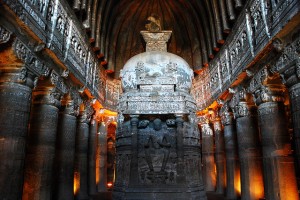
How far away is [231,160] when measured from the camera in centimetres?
1302

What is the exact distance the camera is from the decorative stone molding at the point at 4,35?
6000 millimetres

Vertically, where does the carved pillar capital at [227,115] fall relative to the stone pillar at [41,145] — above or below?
above

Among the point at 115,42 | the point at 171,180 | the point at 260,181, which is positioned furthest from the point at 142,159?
the point at 115,42

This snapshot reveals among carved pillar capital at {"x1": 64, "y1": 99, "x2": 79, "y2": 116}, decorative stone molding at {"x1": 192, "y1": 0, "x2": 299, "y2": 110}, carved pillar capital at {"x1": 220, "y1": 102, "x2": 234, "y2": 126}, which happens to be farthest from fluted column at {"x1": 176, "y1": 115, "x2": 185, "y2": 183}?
carved pillar capital at {"x1": 220, "y1": 102, "x2": 234, "y2": 126}

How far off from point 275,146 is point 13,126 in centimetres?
800

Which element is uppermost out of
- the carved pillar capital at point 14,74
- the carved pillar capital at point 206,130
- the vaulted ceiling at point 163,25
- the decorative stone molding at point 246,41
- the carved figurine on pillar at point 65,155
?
the vaulted ceiling at point 163,25

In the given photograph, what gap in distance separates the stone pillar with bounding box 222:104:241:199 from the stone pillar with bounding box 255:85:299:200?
3.97m

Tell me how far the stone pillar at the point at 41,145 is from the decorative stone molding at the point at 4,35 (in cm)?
292

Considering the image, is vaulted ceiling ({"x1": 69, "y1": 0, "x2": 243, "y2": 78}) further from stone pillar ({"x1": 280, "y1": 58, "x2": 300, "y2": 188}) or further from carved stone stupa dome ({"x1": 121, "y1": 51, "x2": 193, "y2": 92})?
stone pillar ({"x1": 280, "y1": 58, "x2": 300, "y2": 188})

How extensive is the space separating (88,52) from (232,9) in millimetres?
7494

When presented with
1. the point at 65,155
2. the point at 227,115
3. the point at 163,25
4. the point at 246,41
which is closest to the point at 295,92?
the point at 246,41

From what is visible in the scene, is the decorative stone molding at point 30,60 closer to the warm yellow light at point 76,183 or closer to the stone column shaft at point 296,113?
the warm yellow light at point 76,183

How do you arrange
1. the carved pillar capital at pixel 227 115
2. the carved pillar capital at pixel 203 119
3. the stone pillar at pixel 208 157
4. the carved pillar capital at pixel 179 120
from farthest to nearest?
the carved pillar capital at pixel 203 119 → the stone pillar at pixel 208 157 → the carved pillar capital at pixel 227 115 → the carved pillar capital at pixel 179 120

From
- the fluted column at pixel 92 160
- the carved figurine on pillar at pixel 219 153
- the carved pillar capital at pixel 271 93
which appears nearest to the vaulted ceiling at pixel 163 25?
the carved figurine on pillar at pixel 219 153
